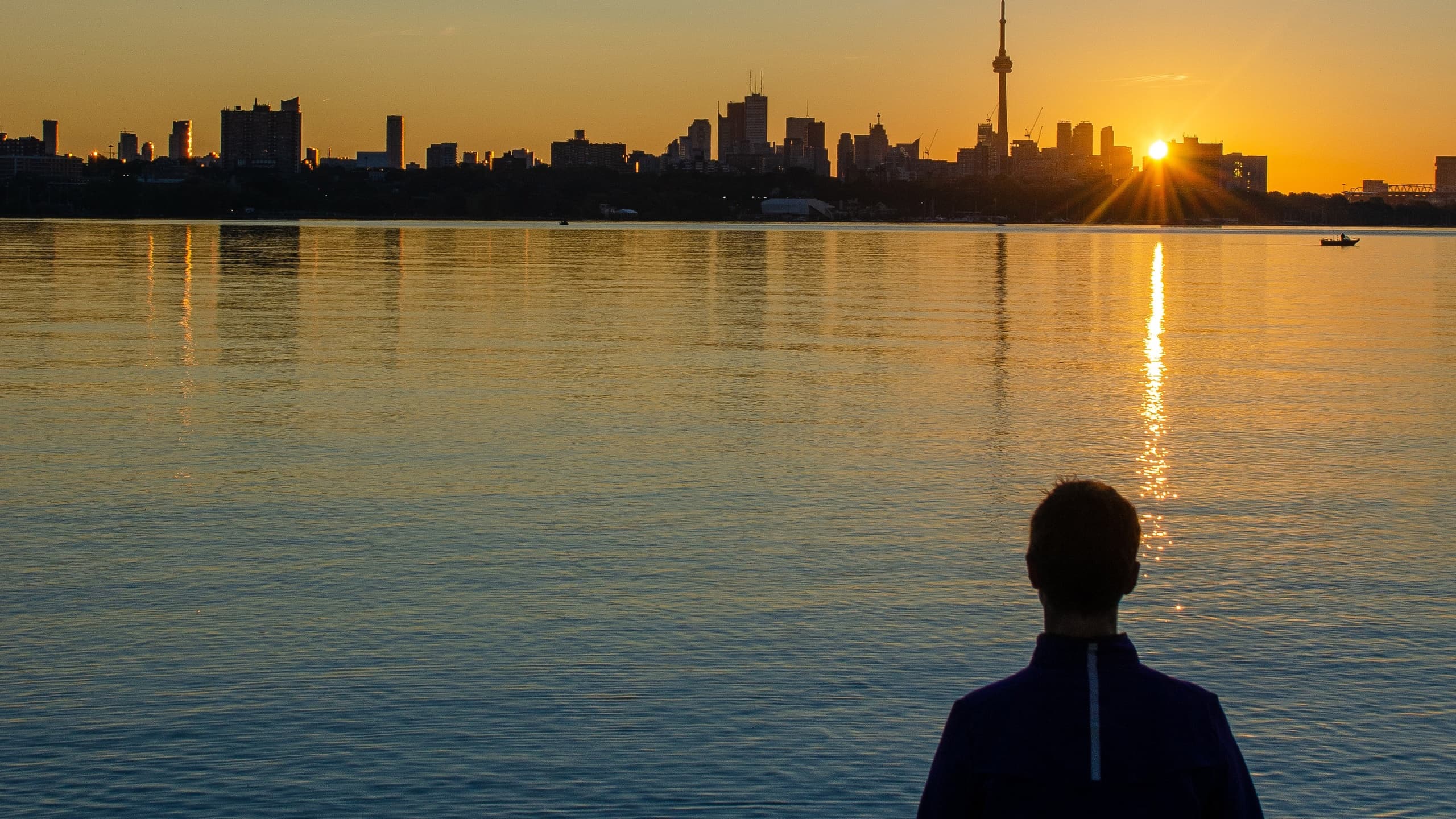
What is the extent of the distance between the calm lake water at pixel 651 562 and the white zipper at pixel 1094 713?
491 cm

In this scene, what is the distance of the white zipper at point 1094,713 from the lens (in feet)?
12.6

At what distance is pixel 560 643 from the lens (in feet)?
37.8

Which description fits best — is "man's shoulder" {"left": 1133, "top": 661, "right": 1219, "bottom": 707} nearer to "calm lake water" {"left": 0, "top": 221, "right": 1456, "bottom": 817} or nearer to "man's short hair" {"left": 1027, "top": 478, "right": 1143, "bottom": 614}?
"man's short hair" {"left": 1027, "top": 478, "right": 1143, "bottom": 614}

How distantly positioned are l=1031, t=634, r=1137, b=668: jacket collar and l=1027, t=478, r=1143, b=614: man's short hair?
0.07m

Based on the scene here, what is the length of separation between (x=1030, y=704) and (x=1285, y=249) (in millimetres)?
156314

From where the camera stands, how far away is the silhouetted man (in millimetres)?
3863

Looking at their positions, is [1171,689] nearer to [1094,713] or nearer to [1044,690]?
[1094,713]

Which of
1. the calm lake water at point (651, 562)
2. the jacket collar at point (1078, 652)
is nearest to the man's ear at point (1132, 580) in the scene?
the jacket collar at point (1078, 652)

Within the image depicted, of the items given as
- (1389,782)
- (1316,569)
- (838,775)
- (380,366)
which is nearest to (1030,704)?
(838,775)

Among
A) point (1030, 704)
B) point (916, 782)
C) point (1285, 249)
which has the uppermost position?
point (1285, 249)

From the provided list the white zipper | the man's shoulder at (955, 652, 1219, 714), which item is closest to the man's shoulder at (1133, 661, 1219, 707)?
the man's shoulder at (955, 652, 1219, 714)

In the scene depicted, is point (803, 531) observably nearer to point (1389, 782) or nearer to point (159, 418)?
point (1389, 782)

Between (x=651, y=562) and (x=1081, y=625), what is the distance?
10.4 meters

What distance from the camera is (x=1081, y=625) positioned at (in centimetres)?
391
